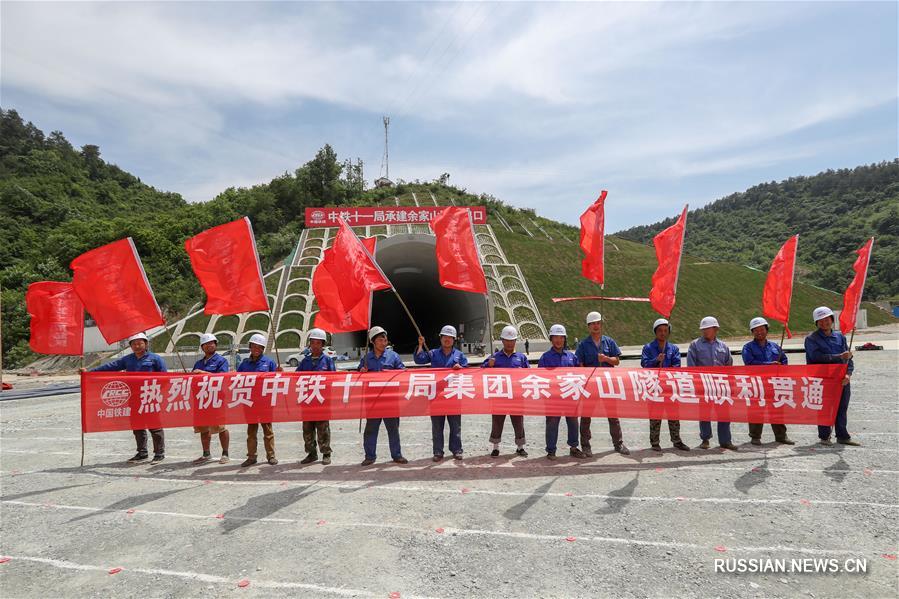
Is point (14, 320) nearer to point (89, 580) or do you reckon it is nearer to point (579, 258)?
point (89, 580)

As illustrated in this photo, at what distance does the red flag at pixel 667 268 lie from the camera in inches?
348

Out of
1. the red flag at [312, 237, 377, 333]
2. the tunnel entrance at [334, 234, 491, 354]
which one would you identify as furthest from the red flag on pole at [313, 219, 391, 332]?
the tunnel entrance at [334, 234, 491, 354]

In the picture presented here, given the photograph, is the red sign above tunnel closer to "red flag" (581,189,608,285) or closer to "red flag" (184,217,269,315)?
"red flag" (581,189,608,285)

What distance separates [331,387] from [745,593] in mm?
6371

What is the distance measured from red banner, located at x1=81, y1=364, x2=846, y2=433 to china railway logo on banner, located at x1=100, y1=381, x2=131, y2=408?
0.32 m

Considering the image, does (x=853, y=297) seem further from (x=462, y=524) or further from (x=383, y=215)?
(x=383, y=215)

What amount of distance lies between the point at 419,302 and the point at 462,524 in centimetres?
3876

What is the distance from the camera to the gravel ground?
448 centimetres

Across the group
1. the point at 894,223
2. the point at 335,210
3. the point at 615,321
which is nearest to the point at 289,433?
the point at 615,321

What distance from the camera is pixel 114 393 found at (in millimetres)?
8945

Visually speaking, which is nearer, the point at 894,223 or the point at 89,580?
the point at 89,580

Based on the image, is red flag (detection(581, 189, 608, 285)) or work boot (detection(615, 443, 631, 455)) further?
red flag (detection(581, 189, 608, 285))

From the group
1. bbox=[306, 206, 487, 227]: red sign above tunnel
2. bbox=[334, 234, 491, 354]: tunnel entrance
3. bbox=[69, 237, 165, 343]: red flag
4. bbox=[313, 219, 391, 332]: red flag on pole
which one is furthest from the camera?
bbox=[306, 206, 487, 227]: red sign above tunnel

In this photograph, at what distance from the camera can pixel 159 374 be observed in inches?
353
